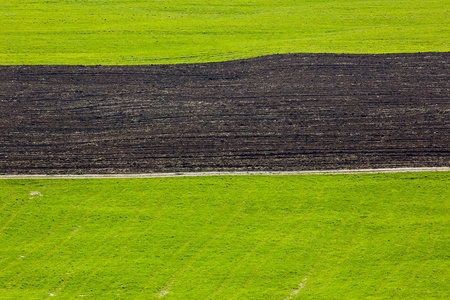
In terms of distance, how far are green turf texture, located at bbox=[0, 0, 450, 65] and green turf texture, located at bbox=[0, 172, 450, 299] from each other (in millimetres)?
19961

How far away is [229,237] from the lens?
2411cm

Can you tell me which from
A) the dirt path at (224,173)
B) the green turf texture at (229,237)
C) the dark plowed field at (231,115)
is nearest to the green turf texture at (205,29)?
the dark plowed field at (231,115)

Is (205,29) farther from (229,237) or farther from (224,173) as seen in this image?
(229,237)

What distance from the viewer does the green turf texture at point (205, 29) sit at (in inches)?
1774

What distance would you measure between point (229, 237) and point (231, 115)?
42.9 feet

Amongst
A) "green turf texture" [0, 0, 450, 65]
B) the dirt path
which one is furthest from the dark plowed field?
"green turf texture" [0, 0, 450, 65]

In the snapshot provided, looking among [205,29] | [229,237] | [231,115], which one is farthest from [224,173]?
[205,29]

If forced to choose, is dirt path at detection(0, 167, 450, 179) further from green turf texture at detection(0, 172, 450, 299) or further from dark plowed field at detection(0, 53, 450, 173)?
dark plowed field at detection(0, 53, 450, 173)

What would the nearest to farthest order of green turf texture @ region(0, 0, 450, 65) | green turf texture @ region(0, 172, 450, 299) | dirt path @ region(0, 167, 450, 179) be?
green turf texture @ region(0, 172, 450, 299) < dirt path @ region(0, 167, 450, 179) < green turf texture @ region(0, 0, 450, 65)

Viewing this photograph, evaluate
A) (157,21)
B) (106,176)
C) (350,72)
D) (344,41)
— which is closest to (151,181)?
(106,176)

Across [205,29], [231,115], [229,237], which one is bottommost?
[229,237]

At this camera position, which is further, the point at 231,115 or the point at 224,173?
the point at 231,115

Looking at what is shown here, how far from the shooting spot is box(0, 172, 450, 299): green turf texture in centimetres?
2139

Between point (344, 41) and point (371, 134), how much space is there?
1818 centimetres
